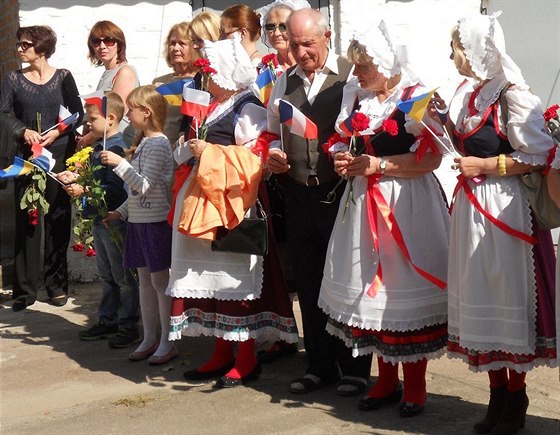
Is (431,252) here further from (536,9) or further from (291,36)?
(536,9)

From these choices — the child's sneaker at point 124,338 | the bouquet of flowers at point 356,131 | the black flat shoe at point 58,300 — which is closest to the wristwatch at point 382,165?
the bouquet of flowers at point 356,131

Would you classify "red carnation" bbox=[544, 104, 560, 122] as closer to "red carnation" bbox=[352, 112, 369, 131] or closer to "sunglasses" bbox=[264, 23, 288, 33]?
"red carnation" bbox=[352, 112, 369, 131]

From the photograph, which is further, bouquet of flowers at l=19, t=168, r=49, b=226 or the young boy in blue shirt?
bouquet of flowers at l=19, t=168, r=49, b=226

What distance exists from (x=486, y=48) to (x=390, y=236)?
3.21ft

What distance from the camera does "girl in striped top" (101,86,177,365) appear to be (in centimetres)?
611

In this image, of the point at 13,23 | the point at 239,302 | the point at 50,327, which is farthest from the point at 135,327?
the point at 13,23

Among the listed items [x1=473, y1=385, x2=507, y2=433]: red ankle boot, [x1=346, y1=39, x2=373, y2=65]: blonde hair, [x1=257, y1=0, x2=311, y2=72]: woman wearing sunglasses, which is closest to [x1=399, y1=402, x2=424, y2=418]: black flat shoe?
[x1=473, y1=385, x2=507, y2=433]: red ankle boot

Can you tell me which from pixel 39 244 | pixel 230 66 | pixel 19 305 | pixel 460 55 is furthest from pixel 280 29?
pixel 19 305

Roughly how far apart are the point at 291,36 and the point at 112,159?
4.62ft

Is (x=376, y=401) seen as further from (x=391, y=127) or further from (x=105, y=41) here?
(x=105, y=41)

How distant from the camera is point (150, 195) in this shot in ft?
20.2

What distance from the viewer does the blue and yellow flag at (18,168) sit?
23.1 ft

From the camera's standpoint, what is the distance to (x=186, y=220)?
553 centimetres

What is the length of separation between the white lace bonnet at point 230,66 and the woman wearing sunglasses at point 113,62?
1568mm
